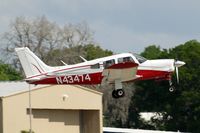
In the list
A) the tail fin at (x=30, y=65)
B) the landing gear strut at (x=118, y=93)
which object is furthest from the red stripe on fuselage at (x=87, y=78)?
the landing gear strut at (x=118, y=93)

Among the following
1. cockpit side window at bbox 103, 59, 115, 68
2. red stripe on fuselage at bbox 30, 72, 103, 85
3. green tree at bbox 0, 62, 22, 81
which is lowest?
red stripe on fuselage at bbox 30, 72, 103, 85

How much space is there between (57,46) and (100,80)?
59474 millimetres

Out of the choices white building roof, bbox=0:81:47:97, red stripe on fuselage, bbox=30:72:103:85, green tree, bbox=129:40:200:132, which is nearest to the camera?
red stripe on fuselage, bbox=30:72:103:85

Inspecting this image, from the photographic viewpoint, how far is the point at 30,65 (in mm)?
51188

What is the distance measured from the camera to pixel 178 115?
110 metres

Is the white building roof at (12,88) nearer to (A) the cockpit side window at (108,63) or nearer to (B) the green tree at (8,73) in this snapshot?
(B) the green tree at (8,73)

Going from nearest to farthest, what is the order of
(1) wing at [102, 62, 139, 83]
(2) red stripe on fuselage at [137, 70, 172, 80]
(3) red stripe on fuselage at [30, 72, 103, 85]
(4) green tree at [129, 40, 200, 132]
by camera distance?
1. (1) wing at [102, 62, 139, 83]
2. (3) red stripe on fuselage at [30, 72, 103, 85]
3. (2) red stripe on fuselage at [137, 70, 172, 80]
4. (4) green tree at [129, 40, 200, 132]

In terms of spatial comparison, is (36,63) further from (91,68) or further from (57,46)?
(57,46)

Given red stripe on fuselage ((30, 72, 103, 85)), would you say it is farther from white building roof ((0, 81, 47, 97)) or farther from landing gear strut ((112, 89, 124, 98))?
white building roof ((0, 81, 47, 97))

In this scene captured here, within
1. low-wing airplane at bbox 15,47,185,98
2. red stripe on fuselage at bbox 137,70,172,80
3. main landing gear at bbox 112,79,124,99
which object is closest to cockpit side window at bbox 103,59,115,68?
low-wing airplane at bbox 15,47,185,98

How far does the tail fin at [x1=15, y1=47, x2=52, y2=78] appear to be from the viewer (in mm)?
50406

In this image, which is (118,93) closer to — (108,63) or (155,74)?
(108,63)

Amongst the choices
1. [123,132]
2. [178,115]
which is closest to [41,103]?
[123,132]

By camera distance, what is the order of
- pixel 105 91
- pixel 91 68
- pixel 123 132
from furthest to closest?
pixel 105 91, pixel 123 132, pixel 91 68
